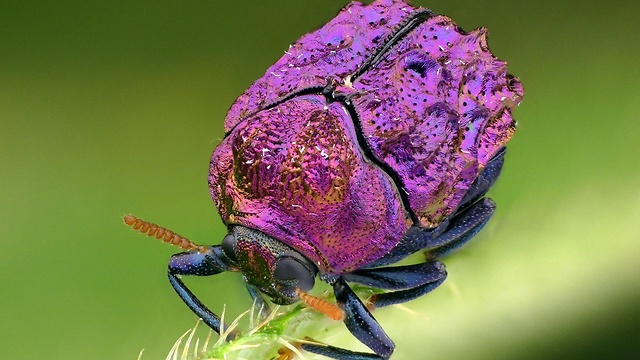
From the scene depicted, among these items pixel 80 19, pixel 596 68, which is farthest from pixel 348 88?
pixel 80 19

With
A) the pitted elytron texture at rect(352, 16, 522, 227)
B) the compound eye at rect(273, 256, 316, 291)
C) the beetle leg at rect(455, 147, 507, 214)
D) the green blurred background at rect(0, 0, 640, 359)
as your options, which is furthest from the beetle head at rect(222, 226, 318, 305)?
the beetle leg at rect(455, 147, 507, 214)

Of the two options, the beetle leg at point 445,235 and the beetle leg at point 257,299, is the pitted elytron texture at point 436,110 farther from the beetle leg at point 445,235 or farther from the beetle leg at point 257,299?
the beetle leg at point 257,299

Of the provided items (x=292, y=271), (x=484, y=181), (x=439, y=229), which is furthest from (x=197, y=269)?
(x=484, y=181)

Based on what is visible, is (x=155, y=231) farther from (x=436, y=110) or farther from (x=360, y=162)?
(x=436, y=110)

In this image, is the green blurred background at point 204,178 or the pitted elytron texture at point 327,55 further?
the pitted elytron texture at point 327,55

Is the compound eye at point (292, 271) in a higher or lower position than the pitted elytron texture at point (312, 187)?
lower

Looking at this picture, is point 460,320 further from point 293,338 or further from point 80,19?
point 80,19

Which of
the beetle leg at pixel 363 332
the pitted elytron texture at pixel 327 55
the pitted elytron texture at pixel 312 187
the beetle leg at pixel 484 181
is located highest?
the pitted elytron texture at pixel 327 55

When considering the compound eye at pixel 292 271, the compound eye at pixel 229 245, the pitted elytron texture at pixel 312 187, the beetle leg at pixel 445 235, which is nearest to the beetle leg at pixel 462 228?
the beetle leg at pixel 445 235

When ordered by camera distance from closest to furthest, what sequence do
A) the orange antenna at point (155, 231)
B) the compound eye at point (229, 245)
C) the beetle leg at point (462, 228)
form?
the orange antenna at point (155, 231) → the compound eye at point (229, 245) → the beetle leg at point (462, 228)
